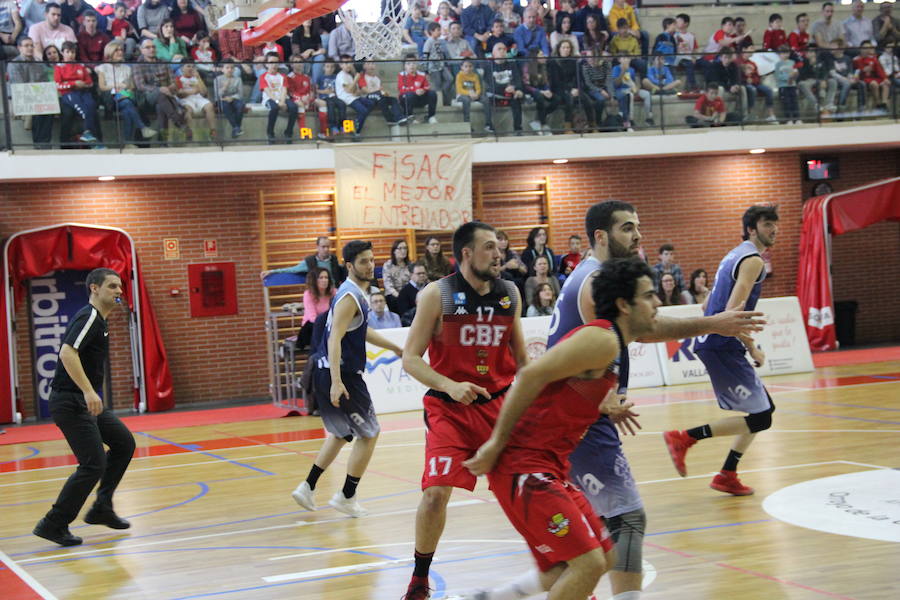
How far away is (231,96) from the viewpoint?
16.1m

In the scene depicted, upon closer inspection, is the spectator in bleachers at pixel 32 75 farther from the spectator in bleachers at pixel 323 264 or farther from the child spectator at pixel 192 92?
the spectator in bleachers at pixel 323 264

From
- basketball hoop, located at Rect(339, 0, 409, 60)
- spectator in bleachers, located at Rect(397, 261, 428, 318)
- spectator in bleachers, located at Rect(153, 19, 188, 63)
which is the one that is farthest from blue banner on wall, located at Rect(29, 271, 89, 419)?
basketball hoop, located at Rect(339, 0, 409, 60)

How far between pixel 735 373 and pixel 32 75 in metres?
11.4

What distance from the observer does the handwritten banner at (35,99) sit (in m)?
15.2

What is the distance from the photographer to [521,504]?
4207 millimetres

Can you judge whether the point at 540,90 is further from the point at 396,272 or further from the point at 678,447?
the point at 678,447

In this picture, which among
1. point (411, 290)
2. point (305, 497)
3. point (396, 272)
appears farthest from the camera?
point (396, 272)

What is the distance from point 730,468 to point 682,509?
1.97 ft

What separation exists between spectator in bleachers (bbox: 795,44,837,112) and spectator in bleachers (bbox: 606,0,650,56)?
2611 mm

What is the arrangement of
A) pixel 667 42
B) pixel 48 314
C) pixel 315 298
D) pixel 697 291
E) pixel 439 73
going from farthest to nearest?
pixel 667 42, pixel 697 291, pixel 48 314, pixel 439 73, pixel 315 298

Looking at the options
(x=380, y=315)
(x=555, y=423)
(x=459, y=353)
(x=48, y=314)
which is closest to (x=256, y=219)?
(x=48, y=314)

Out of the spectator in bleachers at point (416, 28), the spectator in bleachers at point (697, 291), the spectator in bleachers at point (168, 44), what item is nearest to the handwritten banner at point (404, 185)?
the spectator in bleachers at point (416, 28)

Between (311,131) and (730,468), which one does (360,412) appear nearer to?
(730,468)

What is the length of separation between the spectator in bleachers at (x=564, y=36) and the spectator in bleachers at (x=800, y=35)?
426 cm
